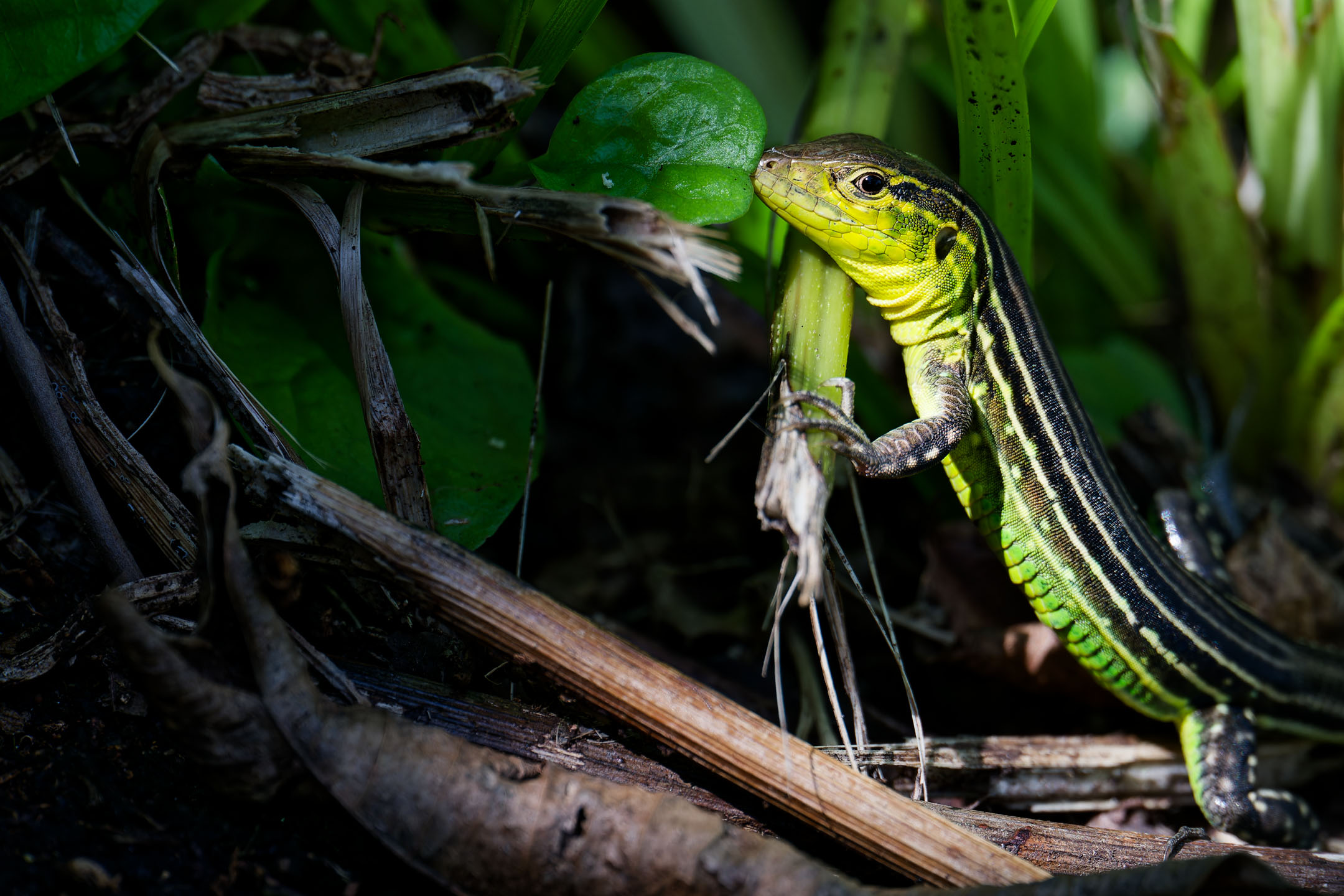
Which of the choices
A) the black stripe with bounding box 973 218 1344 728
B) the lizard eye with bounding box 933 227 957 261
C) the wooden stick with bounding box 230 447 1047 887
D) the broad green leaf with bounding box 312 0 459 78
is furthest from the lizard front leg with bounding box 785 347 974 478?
the broad green leaf with bounding box 312 0 459 78

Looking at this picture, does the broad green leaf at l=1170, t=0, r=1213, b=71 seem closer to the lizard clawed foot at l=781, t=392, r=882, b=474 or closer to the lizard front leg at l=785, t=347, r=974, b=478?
the lizard front leg at l=785, t=347, r=974, b=478

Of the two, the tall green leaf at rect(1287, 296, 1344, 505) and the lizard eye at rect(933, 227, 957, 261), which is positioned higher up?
the lizard eye at rect(933, 227, 957, 261)

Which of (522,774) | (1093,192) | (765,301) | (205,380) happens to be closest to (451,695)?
(522,774)

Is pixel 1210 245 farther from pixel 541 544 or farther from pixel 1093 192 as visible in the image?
pixel 541 544

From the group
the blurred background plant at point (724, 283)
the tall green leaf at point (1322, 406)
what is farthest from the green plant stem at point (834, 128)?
the tall green leaf at point (1322, 406)

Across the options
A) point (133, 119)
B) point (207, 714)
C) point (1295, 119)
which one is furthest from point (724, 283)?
point (1295, 119)

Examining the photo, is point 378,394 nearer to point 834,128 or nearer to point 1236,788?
point 834,128
